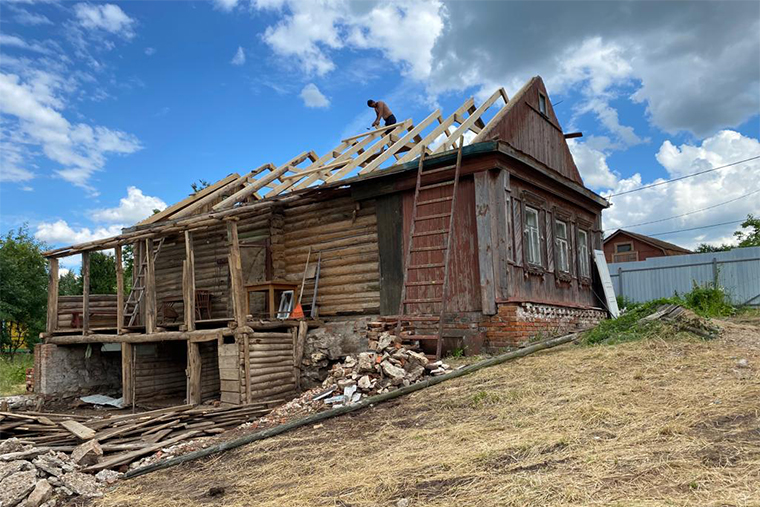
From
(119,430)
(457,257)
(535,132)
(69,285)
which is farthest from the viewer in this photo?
(69,285)

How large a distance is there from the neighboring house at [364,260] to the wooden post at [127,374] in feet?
0.18

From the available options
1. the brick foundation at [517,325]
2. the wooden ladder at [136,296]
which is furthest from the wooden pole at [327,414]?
the wooden ladder at [136,296]

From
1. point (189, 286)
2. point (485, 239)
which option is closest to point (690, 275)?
point (485, 239)

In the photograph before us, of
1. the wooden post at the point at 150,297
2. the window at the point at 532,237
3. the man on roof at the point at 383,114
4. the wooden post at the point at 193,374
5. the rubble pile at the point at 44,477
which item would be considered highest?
the man on roof at the point at 383,114

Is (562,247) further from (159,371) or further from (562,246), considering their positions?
(159,371)

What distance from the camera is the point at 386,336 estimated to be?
1050 centimetres

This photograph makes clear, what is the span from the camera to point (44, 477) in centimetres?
729

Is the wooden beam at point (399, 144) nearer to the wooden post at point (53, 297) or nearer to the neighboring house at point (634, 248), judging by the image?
the wooden post at point (53, 297)

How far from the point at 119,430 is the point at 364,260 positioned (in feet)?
19.4

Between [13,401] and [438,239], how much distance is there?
11643 millimetres

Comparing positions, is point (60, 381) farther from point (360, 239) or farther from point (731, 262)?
point (731, 262)

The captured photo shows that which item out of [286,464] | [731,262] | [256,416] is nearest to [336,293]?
[256,416]

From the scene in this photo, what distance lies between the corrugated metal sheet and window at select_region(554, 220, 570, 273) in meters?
5.65

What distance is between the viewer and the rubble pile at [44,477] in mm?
6750
